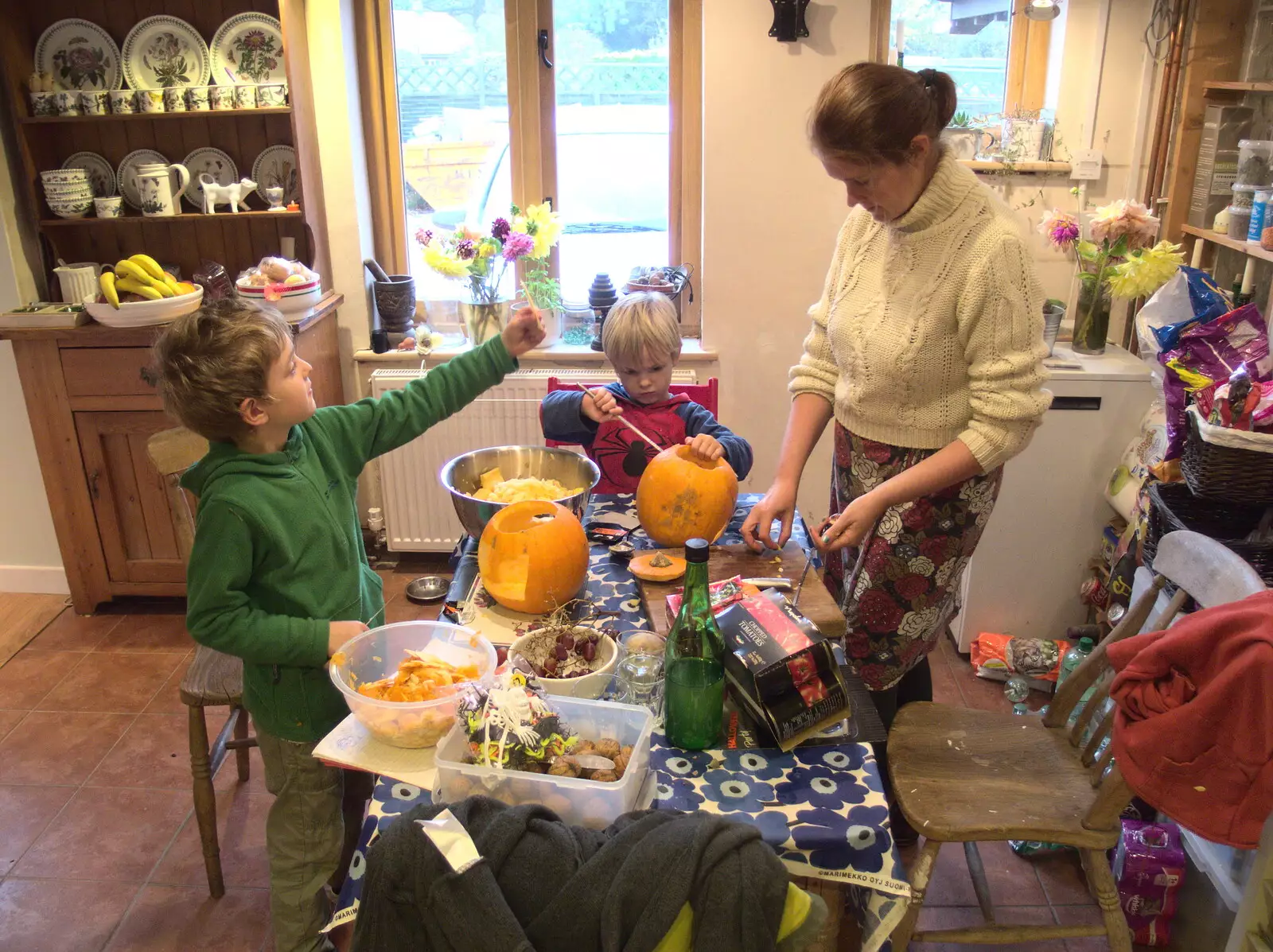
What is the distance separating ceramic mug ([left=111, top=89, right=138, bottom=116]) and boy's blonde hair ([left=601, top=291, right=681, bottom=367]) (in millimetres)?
1827

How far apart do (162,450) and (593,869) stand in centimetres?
138

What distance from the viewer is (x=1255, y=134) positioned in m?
2.51

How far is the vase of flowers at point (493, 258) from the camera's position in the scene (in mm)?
3049

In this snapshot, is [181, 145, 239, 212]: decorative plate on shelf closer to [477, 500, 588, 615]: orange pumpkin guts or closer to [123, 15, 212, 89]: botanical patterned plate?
[123, 15, 212, 89]: botanical patterned plate

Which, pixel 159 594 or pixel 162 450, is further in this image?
pixel 159 594

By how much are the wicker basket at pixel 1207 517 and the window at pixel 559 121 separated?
168 centimetres

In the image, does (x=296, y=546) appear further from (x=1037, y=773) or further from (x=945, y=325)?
(x=1037, y=773)

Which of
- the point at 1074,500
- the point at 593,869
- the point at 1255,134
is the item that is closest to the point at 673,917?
the point at 593,869

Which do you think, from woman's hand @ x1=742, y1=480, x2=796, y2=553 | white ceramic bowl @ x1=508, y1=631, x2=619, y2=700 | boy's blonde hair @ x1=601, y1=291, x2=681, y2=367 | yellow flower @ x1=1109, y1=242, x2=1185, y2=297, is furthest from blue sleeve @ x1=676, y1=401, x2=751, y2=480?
yellow flower @ x1=1109, y1=242, x2=1185, y2=297

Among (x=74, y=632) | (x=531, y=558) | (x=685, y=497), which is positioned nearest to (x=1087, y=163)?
(x=685, y=497)

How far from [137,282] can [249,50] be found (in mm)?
818

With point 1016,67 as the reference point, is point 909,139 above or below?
below

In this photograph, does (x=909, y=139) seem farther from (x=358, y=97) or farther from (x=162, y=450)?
(x=358, y=97)

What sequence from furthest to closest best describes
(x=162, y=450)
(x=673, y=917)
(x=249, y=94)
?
(x=249, y=94)
(x=162, y=450)
(x=673, y=917)
